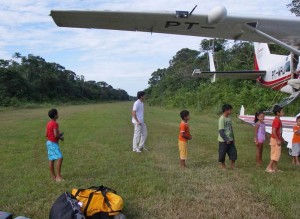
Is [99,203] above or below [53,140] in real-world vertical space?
below

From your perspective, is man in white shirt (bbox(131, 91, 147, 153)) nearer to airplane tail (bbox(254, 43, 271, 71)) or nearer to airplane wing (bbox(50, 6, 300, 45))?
airplane wing (bbox(50, 6, 300, 45))

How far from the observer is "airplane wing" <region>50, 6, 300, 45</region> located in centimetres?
688

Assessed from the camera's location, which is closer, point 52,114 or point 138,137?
point 52,114

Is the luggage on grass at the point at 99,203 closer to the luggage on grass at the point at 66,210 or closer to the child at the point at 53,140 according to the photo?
the luggage on grass at the point at 66,210

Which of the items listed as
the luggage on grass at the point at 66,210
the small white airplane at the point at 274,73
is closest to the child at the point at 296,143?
the small white airplane at the point at 274,73

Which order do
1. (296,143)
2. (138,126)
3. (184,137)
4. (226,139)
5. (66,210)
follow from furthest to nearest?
(138,126), (296,143), (184,137), (226,139), (66,210)

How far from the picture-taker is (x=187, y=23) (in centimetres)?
819

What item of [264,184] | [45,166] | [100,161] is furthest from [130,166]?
[264,184]

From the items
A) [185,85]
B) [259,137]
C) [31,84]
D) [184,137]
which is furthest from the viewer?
[31,84]

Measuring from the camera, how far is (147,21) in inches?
306

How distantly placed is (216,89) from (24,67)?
46763 mm

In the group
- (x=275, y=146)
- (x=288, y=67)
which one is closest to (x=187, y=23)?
(x=275, y=146)

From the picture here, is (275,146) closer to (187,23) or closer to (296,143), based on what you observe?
(296,143)

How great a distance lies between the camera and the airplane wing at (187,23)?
6.88 m
